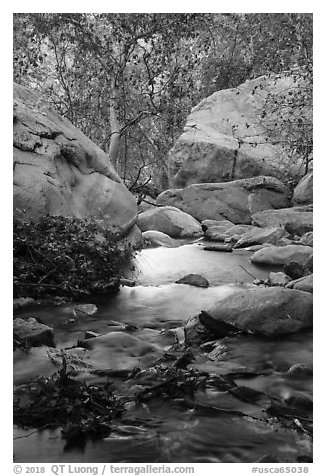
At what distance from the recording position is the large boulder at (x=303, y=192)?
1063 cm

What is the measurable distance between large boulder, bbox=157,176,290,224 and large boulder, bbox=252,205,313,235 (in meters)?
1.15

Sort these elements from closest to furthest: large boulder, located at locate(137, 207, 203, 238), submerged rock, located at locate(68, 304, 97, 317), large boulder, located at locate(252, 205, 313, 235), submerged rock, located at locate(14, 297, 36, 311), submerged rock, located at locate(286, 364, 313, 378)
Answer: submerged rock, located at locate(286, 364, 313, 378)
submerged rock, located at locate(14, 297, 36, 311)
submerged rock, located at locate(68, 304, 97, 317)
large boulder, located at locate(252, 205, 313, 235)
large boulder, located at locate(137, 207, 203, 238)

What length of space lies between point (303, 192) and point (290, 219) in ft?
7.80

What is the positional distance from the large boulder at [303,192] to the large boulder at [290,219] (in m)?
0.25

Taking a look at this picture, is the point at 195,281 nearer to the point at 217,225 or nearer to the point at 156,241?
the point at 156,241

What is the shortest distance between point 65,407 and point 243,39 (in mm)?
5027

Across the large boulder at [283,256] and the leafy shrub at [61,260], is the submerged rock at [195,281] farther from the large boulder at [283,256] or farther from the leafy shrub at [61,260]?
the large boulder at [283,256]

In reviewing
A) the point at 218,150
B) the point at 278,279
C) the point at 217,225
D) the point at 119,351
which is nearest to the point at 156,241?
the point at 217,225

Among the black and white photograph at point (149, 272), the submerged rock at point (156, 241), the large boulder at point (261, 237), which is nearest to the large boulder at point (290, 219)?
the black and white photograph at point (149, 272)

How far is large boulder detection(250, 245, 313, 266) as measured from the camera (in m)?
5.40

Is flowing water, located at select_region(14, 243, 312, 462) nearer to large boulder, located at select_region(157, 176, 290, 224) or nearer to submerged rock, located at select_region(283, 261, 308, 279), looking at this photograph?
submerged rock, located at select_region(283, 261, 308, 279)

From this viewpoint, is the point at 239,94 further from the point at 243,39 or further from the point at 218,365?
the point at 218,365

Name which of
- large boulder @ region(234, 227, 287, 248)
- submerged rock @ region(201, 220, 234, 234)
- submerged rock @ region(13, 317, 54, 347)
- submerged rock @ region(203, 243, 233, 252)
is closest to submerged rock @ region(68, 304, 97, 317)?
submerged rock @ region(13, 317, 54, 347)
